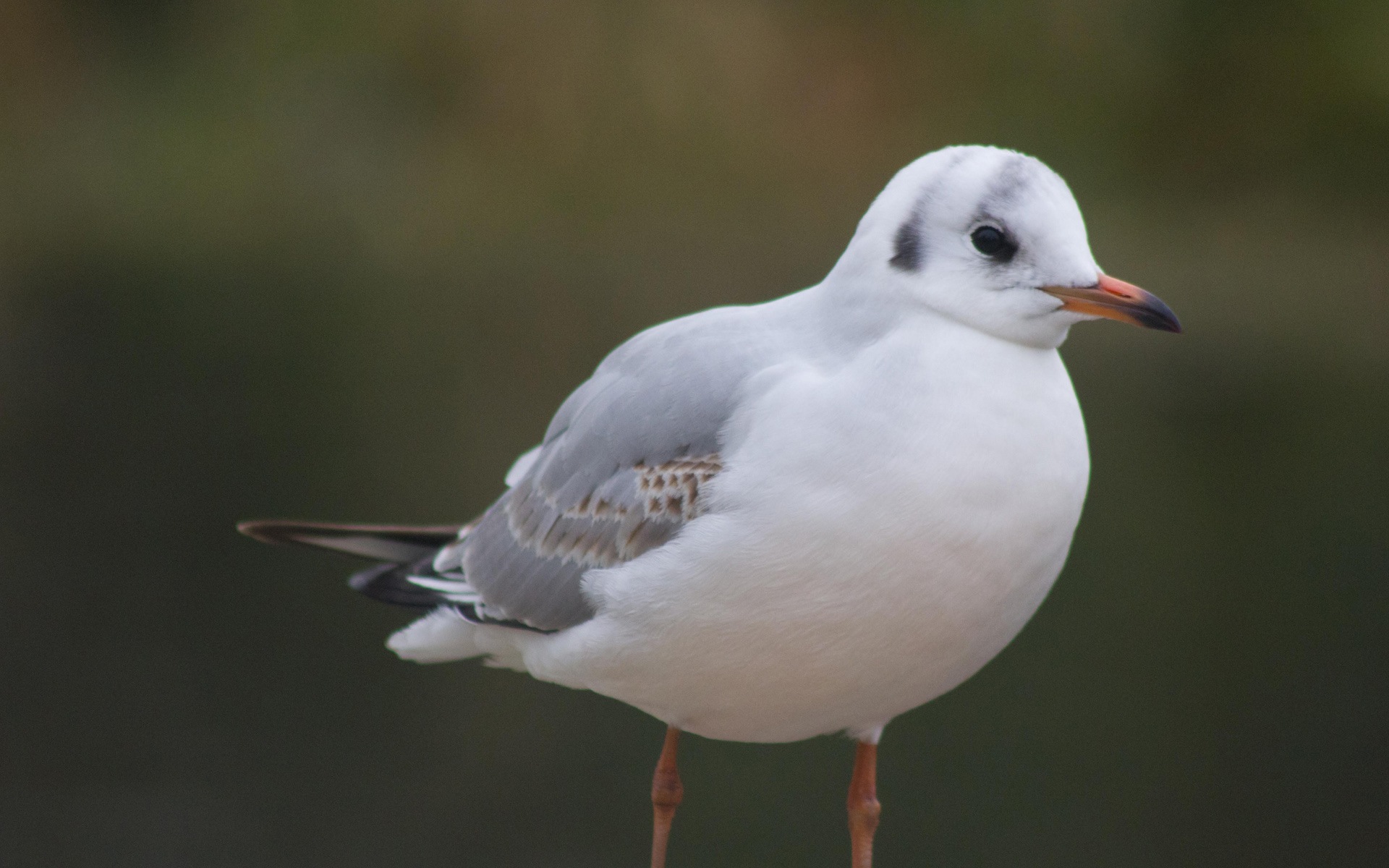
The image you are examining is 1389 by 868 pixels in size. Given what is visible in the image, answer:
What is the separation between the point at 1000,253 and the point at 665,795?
1.04 m

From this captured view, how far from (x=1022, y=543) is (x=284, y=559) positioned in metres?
4.71

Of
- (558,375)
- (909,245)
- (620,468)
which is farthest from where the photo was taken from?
(558,375)

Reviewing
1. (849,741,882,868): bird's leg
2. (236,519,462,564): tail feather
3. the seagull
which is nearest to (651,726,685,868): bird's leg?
the seagull

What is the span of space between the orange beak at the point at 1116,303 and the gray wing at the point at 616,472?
16.2 inches

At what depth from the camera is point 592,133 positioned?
9.32 meters

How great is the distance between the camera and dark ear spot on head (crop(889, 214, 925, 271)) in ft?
6.78

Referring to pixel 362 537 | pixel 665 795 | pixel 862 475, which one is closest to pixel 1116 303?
pixel 862 475

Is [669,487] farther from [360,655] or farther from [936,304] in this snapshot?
[360,655]

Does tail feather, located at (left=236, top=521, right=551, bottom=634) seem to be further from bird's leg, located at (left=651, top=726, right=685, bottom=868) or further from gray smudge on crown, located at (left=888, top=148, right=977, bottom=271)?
gray smudge on crown, located at (left=888, top=148, right=977, bottom=271)

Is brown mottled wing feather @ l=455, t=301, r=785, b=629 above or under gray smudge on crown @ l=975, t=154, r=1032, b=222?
under

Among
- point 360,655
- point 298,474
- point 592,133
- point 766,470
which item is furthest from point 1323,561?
point 592,133

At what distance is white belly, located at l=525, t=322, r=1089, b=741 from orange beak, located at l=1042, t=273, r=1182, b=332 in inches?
3.9

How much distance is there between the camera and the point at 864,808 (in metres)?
2.49

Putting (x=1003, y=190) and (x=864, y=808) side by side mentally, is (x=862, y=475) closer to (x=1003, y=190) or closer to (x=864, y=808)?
(x=1003, y=190)
